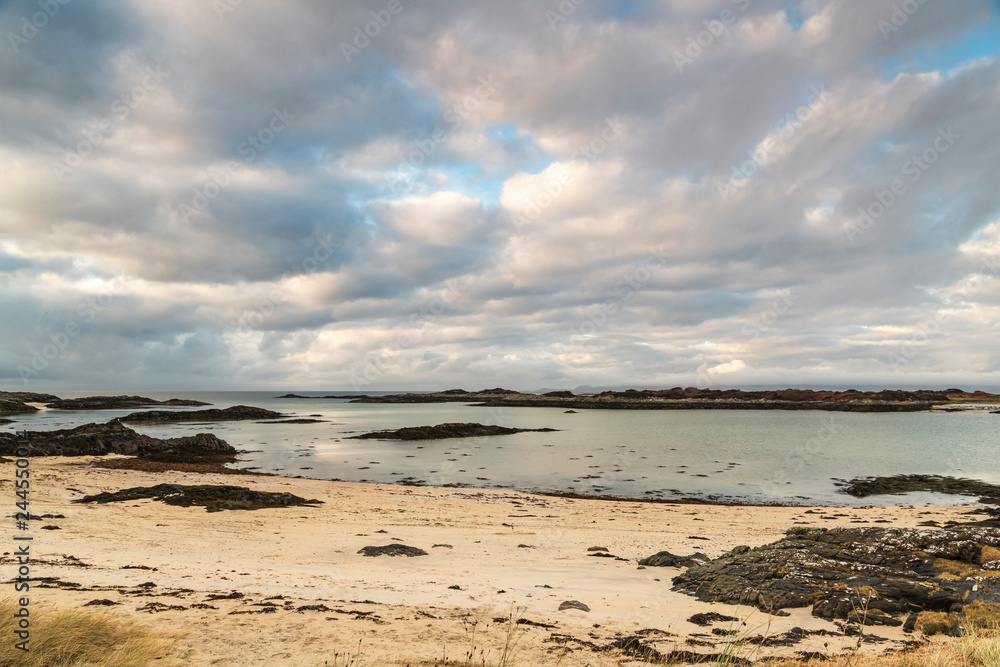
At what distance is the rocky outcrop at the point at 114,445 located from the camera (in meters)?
33.8

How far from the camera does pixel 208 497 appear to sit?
61.5ft

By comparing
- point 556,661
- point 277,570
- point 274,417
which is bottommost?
point 274,417

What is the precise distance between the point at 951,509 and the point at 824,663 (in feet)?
71.9

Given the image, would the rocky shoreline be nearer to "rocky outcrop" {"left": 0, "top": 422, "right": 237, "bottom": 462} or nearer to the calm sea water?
the calm sea water

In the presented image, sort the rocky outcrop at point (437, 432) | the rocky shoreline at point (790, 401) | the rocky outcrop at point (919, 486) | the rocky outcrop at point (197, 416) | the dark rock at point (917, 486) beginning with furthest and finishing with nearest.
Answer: the rocky shoreline at point (790, 401), the rocky outcrop at point (197, 416), the rocky outcrop at point (437, 432), the dark rock at point (917, 486), the rocky outcrop at point (919, 486)

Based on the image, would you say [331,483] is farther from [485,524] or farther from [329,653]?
[329,653]

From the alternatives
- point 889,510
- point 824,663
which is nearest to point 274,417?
point 889,510

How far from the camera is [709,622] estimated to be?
793 centimetres

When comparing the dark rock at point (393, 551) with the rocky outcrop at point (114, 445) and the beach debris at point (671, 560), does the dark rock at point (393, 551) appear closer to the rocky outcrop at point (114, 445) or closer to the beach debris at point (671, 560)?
the beach debris at point (671, 560)

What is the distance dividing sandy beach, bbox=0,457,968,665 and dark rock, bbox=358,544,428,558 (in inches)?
10.5

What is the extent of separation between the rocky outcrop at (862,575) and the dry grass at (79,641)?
8.71 meters

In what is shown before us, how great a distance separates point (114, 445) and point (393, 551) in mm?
34665

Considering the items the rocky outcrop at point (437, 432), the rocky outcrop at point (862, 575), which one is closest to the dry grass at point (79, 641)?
the rocky outcrop at point (862, 575)

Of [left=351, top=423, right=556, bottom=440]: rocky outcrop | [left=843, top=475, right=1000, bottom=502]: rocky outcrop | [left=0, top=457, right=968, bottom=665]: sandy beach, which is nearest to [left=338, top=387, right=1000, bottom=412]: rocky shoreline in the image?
[left=351, top=423, right=556, bottom=440]: rocky outcrop
